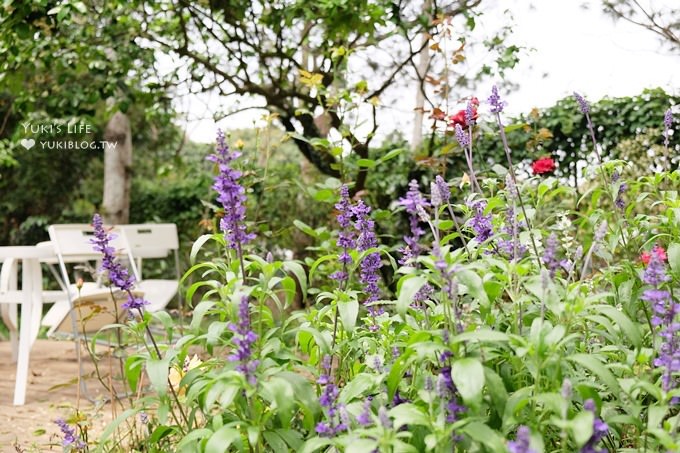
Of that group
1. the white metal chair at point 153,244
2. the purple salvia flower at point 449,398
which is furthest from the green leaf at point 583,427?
the white metal chair at point 153,244

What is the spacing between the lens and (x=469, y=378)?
1376 mm

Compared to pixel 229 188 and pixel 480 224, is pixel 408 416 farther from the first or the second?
pixel 480 224

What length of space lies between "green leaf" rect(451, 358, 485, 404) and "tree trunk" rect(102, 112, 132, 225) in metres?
7.77

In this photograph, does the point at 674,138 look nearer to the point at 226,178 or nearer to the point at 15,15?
the point at 15,15

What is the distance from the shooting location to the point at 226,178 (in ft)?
5.21

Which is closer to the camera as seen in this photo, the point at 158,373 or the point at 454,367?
the point at 454,367

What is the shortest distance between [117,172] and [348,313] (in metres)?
7.60

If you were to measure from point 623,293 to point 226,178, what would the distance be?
1.05 m

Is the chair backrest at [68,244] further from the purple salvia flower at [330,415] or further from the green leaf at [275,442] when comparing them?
the purple salvia flower at [330,415]

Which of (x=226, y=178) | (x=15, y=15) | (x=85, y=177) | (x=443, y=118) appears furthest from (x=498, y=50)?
(x=85, y=177)

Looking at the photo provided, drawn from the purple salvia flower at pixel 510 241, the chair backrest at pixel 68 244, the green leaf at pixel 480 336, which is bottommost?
the green leaf at pixel 480 336

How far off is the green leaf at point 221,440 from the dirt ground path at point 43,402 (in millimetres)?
1008

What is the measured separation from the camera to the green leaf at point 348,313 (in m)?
1.68

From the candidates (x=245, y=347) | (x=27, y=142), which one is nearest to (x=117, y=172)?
(x=27, y=142)
